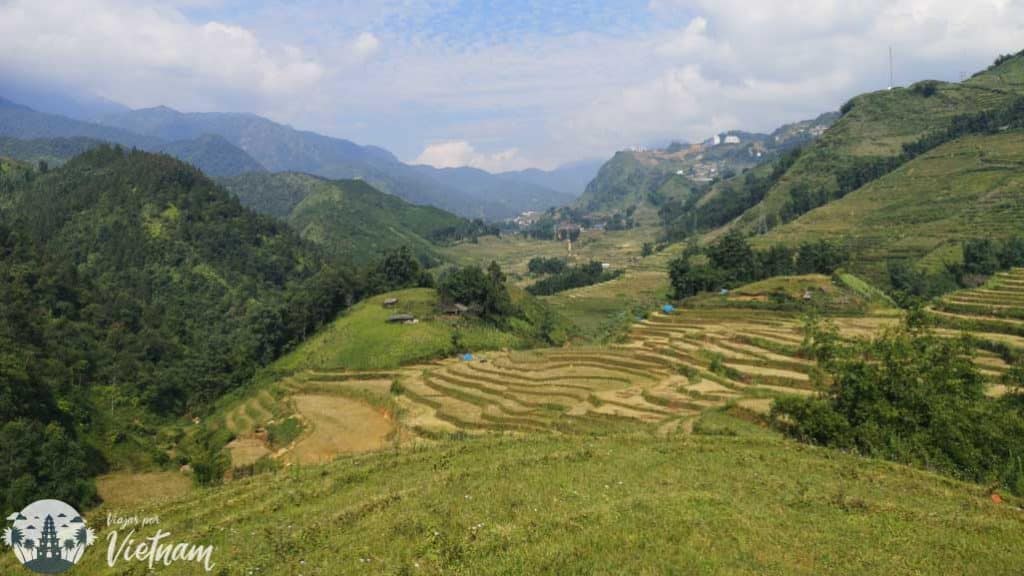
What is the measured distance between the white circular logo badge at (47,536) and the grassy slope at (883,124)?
15366 cm

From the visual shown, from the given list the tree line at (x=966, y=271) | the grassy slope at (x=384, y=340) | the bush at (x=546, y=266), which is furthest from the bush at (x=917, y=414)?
the bush at (x=546, y=266)

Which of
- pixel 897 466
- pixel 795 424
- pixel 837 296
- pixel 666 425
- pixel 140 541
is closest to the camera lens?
pixel 140 541

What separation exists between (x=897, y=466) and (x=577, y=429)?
1461cm

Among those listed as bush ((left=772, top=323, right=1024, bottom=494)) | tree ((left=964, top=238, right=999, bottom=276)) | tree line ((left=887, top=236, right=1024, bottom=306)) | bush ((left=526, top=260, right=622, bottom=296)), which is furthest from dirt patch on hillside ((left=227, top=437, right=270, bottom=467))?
bush ((left=526, top=260, right=622, bottom=296))

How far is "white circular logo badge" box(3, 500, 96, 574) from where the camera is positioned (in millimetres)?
10359

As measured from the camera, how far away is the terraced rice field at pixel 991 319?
37906 mm

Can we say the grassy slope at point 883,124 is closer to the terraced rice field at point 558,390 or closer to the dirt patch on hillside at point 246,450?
the terraced rice field at point 558,390

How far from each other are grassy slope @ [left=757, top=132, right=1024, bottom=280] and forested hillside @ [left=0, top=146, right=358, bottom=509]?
3277 inches

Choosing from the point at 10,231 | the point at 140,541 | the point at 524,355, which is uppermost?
the point at 10,231

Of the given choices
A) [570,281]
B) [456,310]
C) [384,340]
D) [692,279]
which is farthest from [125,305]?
[570,281]

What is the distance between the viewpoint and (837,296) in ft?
211

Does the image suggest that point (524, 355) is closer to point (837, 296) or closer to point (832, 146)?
point (837, 296)

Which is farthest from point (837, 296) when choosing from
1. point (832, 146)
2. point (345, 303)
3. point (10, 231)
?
point (832, 146)

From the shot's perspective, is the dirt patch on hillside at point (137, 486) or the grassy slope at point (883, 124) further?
the grassy slope at point (883, 124)
